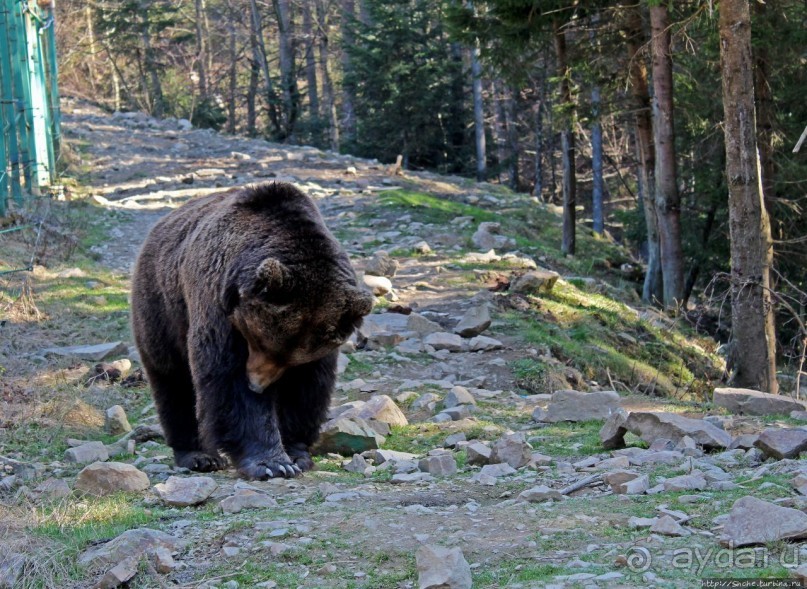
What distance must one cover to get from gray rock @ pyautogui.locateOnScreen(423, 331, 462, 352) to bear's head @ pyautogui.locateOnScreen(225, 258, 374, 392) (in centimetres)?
461

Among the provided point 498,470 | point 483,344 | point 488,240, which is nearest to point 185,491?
point 498,470

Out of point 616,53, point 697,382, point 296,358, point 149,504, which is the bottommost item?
point 697,382

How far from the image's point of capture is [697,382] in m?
12.4

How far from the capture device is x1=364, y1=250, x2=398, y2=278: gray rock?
44.3 ft

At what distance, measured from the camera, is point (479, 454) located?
20.1 ft

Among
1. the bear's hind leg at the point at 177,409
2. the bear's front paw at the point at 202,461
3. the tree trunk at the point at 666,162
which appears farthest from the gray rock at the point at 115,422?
the tree trunk at the point at 666,162

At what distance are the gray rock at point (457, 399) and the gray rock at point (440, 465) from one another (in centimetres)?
214

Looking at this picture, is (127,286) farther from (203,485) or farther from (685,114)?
(685,114)

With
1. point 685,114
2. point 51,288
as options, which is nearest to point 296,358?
point 51,288

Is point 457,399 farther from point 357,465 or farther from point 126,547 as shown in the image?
point 126,547

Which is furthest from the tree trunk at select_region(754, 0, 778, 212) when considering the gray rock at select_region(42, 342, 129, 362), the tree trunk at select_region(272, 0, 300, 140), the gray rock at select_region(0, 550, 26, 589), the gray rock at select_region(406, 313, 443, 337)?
the tree trunk at select_region(272, 0, 300, 140)

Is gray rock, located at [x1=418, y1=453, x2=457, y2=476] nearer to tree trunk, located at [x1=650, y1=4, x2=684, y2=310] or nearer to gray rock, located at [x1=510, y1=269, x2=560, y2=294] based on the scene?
gray rock, located at [x1=510, y1=269, x2=560, y2=294]

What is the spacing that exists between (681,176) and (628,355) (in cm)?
858

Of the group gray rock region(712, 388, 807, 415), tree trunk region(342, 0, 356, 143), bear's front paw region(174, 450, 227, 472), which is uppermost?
tree trunk region(342, 0, 356, 143)
